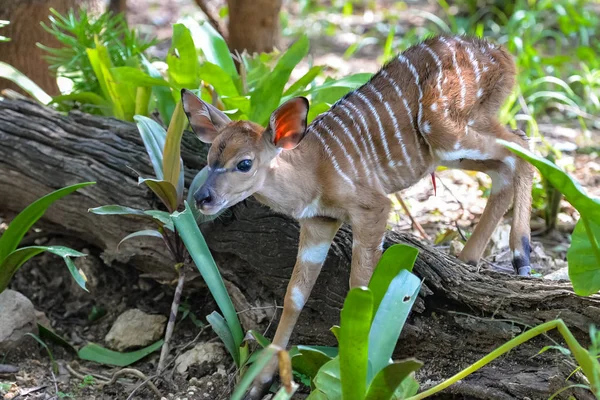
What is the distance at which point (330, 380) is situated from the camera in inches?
109

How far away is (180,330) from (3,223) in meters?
1.54

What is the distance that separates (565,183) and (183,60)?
230cm

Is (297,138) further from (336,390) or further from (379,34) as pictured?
(379,34)

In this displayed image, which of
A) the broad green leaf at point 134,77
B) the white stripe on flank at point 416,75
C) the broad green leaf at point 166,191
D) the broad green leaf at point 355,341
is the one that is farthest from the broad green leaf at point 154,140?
the broad green leaf at point 355,341

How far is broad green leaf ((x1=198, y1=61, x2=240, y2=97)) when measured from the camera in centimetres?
405

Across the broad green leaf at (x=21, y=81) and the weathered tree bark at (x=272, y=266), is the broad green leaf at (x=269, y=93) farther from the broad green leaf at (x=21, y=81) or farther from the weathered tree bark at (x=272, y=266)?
the broad green leaf at (x=21, y=81)

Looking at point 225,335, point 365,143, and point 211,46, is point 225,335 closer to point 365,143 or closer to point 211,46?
point 365,143

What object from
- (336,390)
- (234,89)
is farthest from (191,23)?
(336,390)

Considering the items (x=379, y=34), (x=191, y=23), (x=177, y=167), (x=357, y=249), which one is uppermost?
(x=191, y=23)

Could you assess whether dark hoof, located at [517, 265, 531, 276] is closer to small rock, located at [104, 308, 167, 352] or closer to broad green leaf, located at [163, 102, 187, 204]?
broad green leaf, located at [163, 102, 187, 204]

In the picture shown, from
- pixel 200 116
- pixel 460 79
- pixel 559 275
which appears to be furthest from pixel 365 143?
pixel 559 275

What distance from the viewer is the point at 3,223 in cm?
483

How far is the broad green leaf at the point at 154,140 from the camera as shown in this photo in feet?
12.2

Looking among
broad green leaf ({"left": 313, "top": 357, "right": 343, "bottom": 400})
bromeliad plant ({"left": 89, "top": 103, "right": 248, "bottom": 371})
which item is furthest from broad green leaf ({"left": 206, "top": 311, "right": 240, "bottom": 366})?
broad green leaf ({"left": 313, "top": 357, "right": 343, "bottom": 400})
